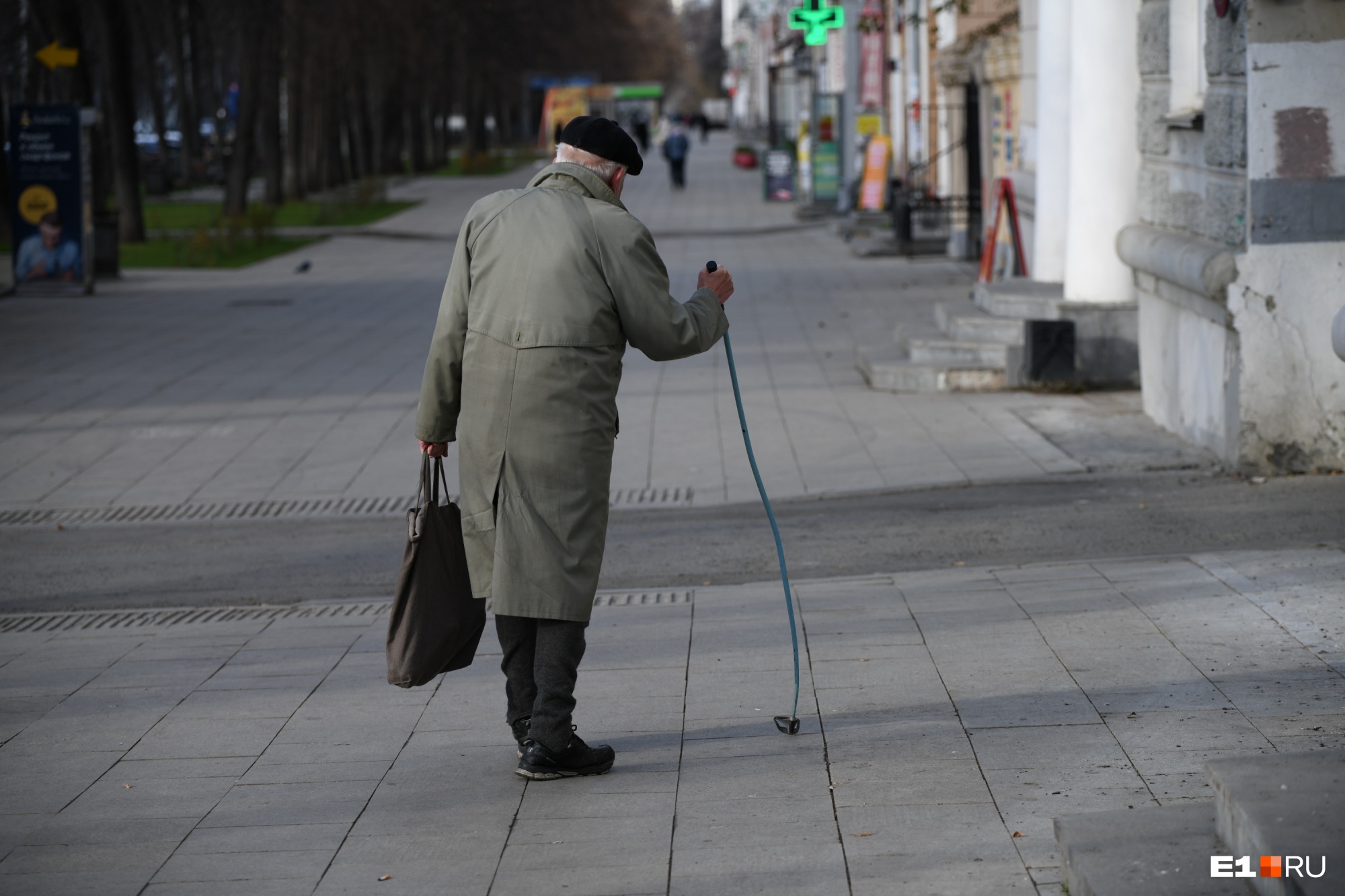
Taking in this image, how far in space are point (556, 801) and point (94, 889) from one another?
48.1 inches

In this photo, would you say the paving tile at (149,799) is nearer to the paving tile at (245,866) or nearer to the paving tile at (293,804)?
the paving tile at (293,804)

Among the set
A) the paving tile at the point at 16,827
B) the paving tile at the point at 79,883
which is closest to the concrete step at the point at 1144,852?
the paving tile at the point at 79,883

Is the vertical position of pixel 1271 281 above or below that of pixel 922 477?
above

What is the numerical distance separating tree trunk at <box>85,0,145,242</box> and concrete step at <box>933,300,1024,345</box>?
18041 millimetres

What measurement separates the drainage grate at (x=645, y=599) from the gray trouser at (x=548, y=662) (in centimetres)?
218

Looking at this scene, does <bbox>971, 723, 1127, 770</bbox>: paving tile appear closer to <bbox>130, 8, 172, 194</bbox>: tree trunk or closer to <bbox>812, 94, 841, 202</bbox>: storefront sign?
<bbox>812, 94, 841, 202</bbox>: storefront sign

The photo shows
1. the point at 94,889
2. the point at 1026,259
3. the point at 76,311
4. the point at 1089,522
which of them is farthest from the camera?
the point at 76,311

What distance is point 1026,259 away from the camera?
57.4ft

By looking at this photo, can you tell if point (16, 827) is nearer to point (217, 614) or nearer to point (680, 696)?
point (680, 696)

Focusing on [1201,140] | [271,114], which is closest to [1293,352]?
[1201,140]

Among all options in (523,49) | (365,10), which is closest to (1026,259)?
(365,10)

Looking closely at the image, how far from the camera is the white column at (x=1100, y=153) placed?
12203 mm

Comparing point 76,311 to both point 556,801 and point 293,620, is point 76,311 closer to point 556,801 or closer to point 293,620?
point 293,620

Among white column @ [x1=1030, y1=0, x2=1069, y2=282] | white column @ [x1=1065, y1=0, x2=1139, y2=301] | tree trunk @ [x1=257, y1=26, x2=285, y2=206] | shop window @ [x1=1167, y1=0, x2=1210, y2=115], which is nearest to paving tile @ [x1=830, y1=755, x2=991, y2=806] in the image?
shop window @ [x1=1167, y1=0, x2=1210, y2=115]
